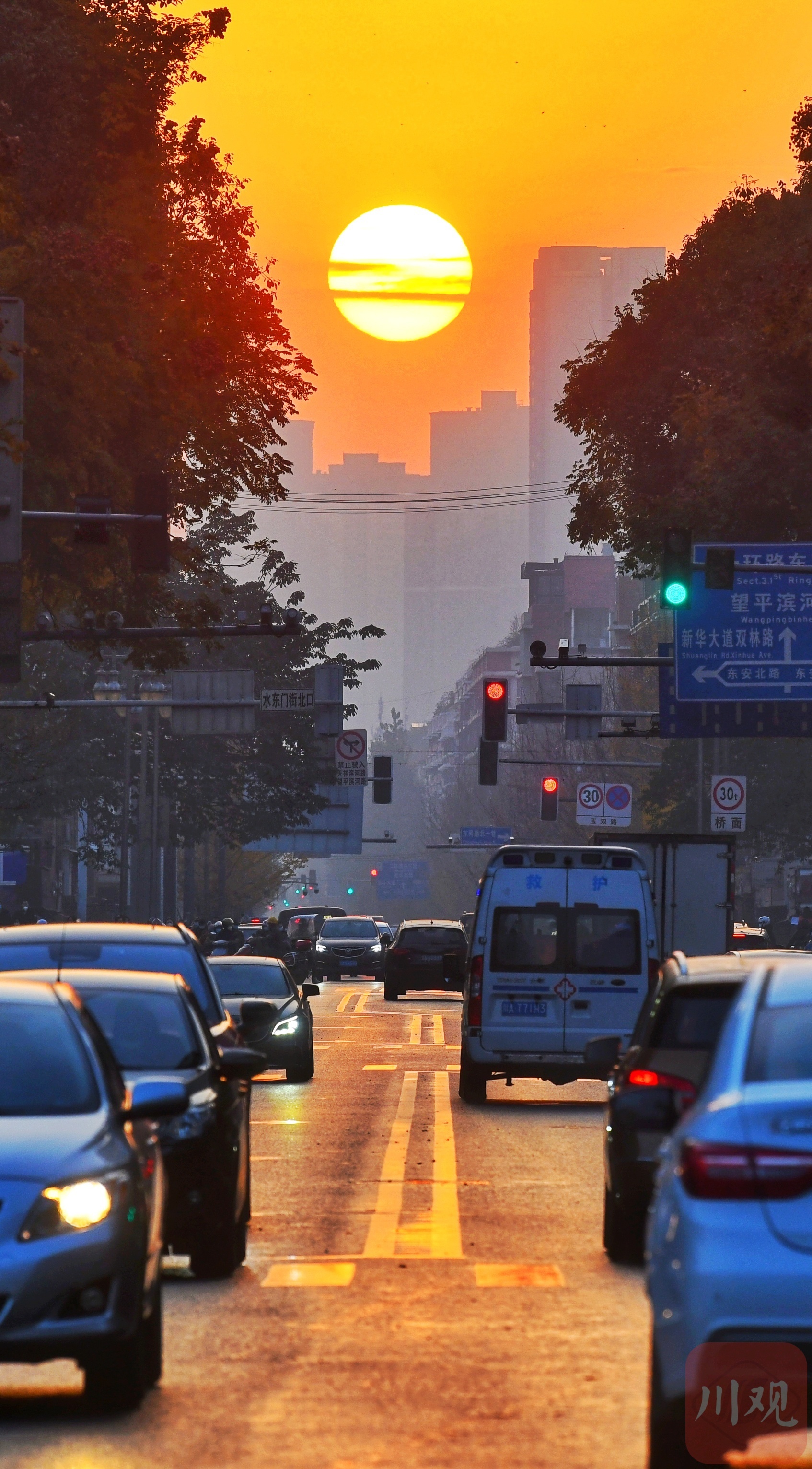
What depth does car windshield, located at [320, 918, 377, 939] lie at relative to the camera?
67.5 metres

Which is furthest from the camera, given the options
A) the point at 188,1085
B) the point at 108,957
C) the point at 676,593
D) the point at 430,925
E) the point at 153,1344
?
the point at 430,925

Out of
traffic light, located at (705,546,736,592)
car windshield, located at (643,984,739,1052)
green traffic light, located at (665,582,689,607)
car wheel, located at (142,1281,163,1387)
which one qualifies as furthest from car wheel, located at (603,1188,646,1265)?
traffic light, located at (705,546,736,592)

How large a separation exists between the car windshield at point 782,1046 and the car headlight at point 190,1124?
434 cm

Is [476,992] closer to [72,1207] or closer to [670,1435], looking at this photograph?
[72,1207]

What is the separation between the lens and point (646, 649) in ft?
343

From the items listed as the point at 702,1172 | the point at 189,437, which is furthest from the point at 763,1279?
the point at 189,437

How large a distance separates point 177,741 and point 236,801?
4.00 meters

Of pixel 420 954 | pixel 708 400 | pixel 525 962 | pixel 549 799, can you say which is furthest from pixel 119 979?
pixel 549 799

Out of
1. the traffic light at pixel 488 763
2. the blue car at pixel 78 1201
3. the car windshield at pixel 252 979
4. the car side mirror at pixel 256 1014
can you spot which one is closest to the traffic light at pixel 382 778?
the traffic light at pixel 488 763

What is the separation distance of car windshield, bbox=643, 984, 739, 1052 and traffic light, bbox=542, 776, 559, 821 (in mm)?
54082

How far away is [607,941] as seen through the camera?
24.0m

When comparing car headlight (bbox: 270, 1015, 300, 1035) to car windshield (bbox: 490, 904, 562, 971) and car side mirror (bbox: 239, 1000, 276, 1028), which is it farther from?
car side mirror (bbox: 239, 1000, 276, 1028)

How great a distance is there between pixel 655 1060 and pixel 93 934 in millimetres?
3178

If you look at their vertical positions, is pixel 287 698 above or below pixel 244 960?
above
